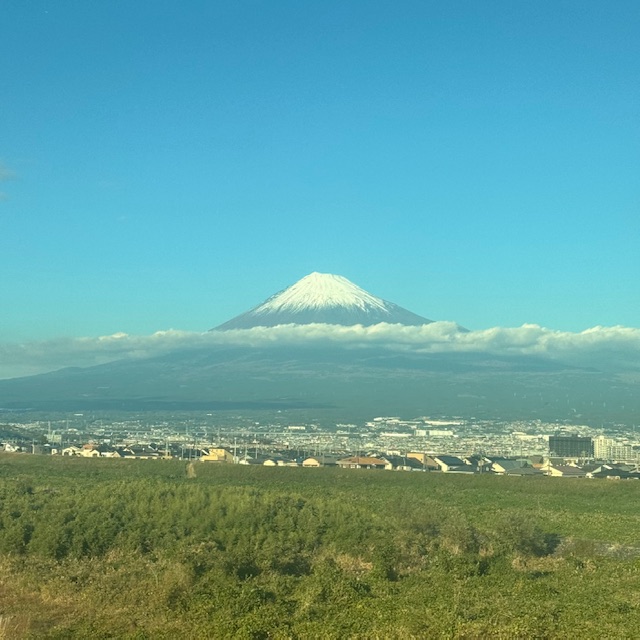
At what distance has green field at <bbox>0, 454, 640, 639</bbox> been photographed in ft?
36.4

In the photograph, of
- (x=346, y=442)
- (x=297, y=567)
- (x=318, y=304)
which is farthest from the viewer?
(x=318, y=304)

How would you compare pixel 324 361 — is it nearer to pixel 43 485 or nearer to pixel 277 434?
pixel 277 434

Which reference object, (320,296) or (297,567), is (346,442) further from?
(320,296)

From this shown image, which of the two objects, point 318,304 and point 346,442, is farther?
point 318,304

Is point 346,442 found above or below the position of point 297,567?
below

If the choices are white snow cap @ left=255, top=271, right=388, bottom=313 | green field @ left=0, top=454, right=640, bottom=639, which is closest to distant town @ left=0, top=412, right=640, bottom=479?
green field @ left=0, top=454, right=640, bottom=639

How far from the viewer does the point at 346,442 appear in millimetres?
74125

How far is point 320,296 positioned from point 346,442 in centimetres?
11465

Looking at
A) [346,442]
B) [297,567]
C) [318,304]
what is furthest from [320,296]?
[297,567]

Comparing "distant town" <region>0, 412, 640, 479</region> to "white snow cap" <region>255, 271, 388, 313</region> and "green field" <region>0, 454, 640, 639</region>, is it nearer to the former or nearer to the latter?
"green field" <region>0, 454, 640, 639</region>

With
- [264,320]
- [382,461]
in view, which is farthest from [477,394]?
[382,461]

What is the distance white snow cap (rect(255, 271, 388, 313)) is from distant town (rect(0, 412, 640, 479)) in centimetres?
7137

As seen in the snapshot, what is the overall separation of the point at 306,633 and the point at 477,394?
130356 mm

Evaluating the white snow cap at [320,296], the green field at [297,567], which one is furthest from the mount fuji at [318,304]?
the green field at [297,567]
